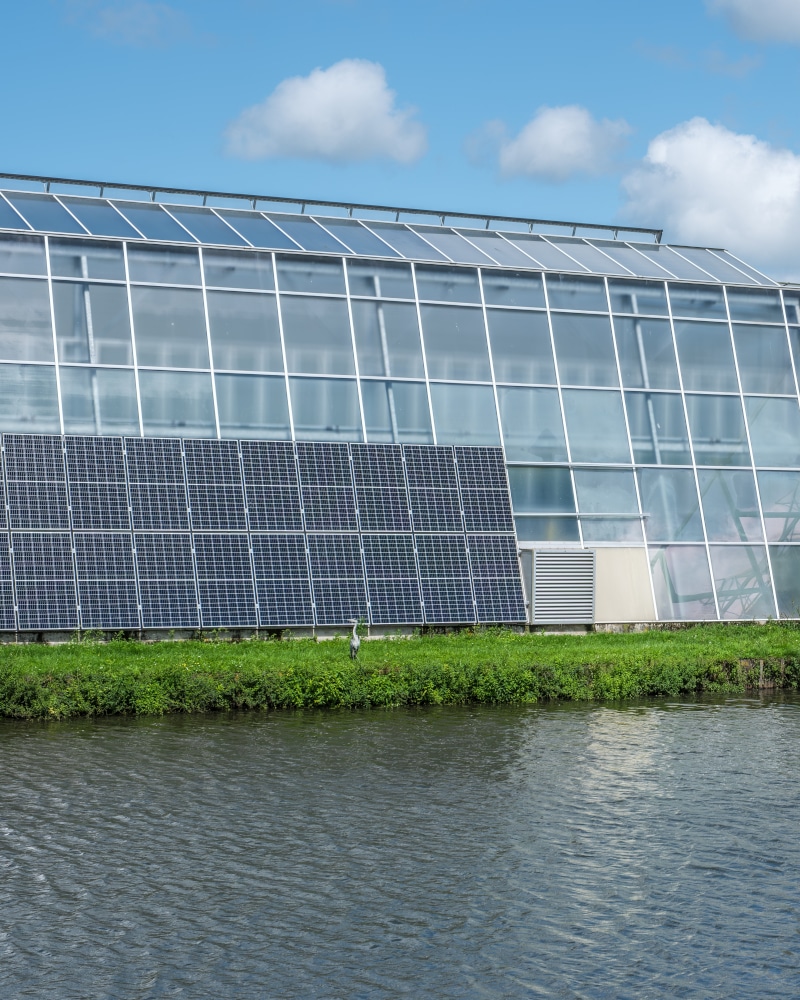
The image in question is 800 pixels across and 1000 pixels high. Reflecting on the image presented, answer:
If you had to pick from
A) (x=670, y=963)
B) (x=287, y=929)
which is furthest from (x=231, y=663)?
(x=670, y=963)

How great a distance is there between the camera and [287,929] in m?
12.6

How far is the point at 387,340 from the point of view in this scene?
3441cm

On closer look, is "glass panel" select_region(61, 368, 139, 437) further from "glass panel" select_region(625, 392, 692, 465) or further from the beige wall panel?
"glass panel" select_region(625, 392, 692, 465)

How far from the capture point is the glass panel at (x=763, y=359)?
122ft

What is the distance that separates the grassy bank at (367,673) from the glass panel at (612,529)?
4.76 metres

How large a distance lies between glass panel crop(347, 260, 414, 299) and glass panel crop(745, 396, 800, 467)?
33.3 feet

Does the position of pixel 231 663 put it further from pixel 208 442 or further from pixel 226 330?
pixel 226 330

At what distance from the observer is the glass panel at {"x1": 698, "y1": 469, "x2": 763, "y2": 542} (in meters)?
34.9

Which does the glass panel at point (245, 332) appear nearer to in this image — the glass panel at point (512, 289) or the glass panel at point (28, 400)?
the glass panel at point (28, 400)

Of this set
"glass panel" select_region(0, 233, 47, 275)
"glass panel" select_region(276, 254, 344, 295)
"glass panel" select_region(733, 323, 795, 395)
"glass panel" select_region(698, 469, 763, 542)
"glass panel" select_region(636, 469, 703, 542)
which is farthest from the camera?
"glass panel" select_region(733, 323, 795, 395)

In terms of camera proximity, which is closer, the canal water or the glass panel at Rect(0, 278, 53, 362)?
the canal water

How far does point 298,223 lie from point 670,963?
29.4 m

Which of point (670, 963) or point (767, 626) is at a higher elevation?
point (767, 626)

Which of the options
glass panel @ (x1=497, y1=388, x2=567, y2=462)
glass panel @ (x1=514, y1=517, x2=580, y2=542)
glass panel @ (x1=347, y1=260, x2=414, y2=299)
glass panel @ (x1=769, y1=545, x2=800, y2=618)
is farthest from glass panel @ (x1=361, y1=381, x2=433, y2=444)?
glass panel @ (x1=769, y1=545, x2=800, y2=618)
